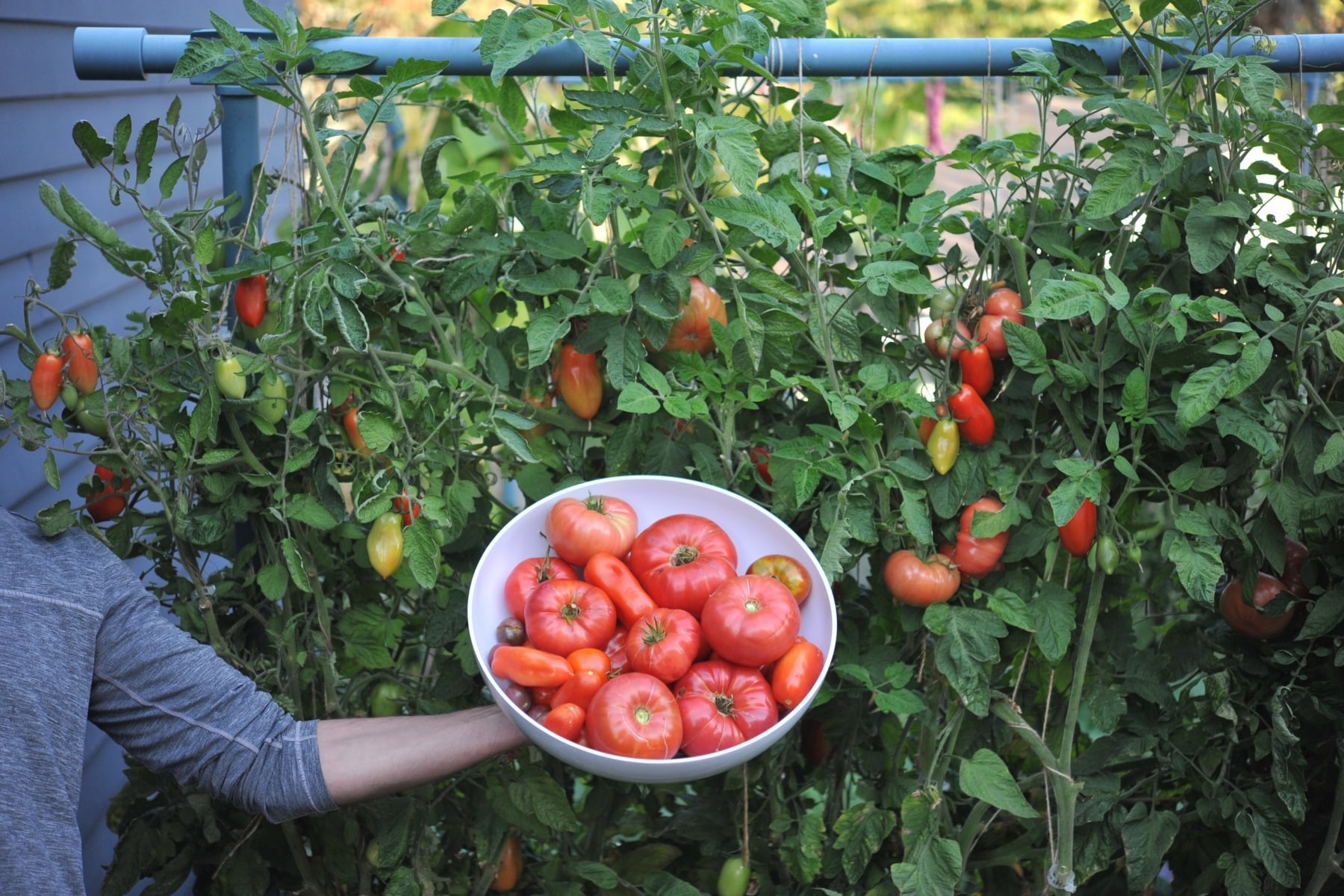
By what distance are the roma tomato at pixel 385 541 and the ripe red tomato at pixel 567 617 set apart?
0.64 feet

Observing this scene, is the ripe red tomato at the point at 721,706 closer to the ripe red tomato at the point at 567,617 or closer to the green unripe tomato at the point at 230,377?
the ripe red tomato at the point at 567,617

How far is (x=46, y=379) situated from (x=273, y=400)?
0.27 m

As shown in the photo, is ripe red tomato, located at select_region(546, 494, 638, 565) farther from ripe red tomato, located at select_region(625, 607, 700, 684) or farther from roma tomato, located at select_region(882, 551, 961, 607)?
roma tomato, located at select_region(882, 551, 961, 607)

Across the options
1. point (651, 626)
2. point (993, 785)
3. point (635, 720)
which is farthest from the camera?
point (993, 785)

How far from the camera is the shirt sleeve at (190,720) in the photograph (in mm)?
1308

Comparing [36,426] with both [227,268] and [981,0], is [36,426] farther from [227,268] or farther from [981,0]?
[981,0]

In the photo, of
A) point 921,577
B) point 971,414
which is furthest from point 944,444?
point 921,577

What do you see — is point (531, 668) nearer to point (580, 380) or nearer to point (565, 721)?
point (565, 721)

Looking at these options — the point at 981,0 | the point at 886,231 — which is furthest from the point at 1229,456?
the point at 981,0

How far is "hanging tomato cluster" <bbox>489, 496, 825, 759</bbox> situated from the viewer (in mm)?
1222

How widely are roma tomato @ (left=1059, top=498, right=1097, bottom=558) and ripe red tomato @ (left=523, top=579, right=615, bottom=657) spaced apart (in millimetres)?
609

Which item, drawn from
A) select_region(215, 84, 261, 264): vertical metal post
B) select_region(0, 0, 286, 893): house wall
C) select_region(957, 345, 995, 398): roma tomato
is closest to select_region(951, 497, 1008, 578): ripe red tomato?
select_region(957, 345, 995, 398): roma tomato

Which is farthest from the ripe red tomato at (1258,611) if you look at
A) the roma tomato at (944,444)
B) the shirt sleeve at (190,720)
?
the shirt sleeve at (190,720)

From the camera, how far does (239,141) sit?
1.62 metres
